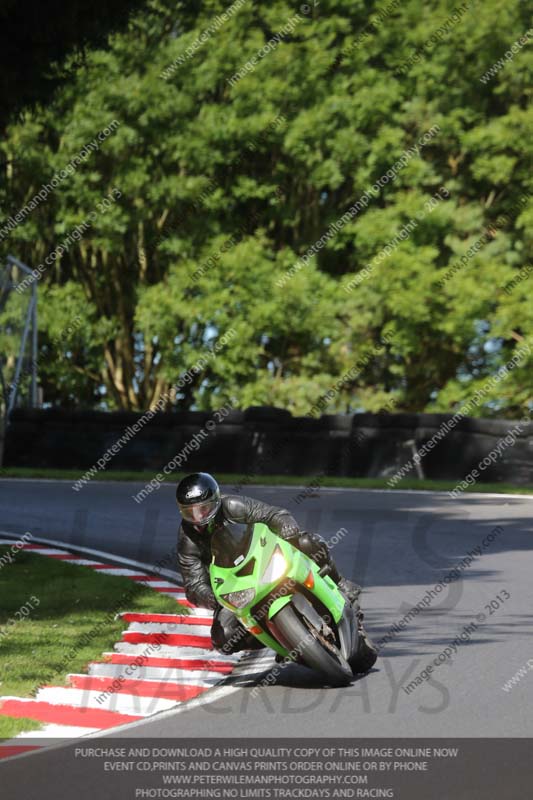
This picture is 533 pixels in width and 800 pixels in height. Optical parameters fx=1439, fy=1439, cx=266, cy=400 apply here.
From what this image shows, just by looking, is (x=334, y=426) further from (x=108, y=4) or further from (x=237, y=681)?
(x=237, y=681)

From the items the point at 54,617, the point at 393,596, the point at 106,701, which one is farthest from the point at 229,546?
the point at 393,596

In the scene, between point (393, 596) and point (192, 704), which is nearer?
point (192, 704)

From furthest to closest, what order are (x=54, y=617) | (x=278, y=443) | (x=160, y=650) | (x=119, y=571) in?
(x=278, y=443), (x=119, y=571), (x=54, y=617), (x=160, y=650)

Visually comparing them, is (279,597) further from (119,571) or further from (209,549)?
(119,571)

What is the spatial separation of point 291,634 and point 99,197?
88.6ft

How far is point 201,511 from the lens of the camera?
8.08 m

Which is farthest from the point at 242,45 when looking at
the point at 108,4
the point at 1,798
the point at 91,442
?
the point at 1,798

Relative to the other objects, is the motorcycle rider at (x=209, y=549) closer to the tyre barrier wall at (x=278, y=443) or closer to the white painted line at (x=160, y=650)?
the white painted line at (x=160, y=650)

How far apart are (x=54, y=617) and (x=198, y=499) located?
3.43m

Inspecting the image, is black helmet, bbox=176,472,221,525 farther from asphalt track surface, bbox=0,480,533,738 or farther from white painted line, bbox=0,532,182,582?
white painted line, bbox=0,532,182,582

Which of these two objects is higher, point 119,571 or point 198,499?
point 198,499

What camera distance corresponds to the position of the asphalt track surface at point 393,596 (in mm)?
7312

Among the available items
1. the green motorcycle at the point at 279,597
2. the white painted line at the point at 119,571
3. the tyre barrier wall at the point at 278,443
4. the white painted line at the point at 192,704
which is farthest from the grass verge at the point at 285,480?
the green motorcycle at the point at 279,597

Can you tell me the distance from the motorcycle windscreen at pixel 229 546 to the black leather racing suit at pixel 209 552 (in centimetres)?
12
